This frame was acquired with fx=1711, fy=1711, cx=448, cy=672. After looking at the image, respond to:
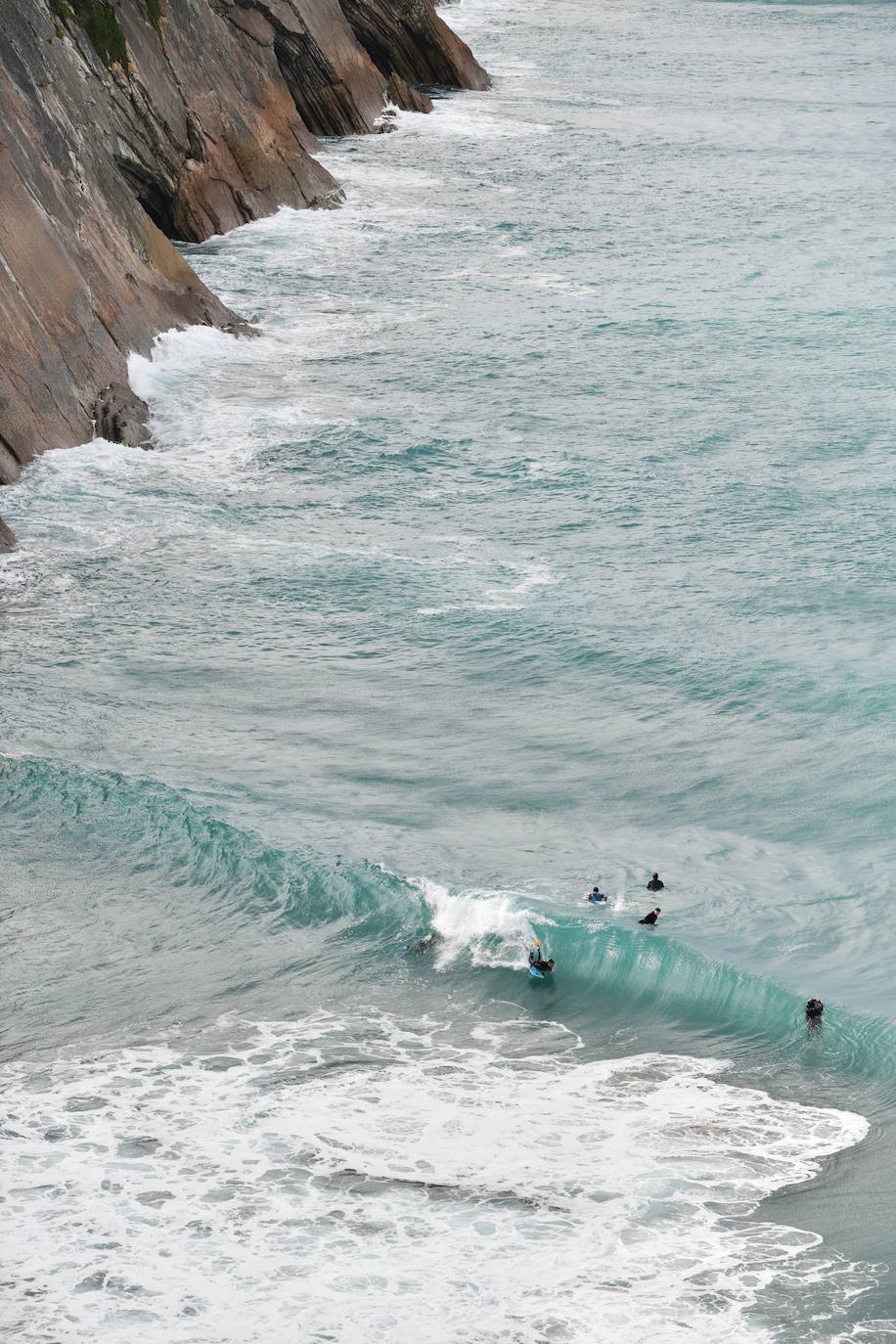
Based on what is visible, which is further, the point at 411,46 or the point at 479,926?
the point at 411,46

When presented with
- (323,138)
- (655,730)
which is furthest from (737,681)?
(323,138)

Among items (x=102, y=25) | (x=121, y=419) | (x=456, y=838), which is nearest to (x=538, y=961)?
(x=456, y=838)

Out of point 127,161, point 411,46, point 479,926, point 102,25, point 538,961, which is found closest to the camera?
point 538,961

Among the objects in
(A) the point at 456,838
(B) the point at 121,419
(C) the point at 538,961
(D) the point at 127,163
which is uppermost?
(D) the point at 127,163

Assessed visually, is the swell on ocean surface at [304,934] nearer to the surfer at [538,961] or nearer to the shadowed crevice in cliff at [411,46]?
the surfer at [538,961]

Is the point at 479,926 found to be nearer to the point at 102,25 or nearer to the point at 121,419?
the point at 121,419

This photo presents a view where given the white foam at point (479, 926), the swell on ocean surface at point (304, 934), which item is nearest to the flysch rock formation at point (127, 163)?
the swell on ocean surface at point (304, 934)

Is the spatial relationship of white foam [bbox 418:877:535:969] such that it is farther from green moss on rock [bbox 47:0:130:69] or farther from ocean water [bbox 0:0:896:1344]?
green moss on rock [bbox 47:0:130:69]
